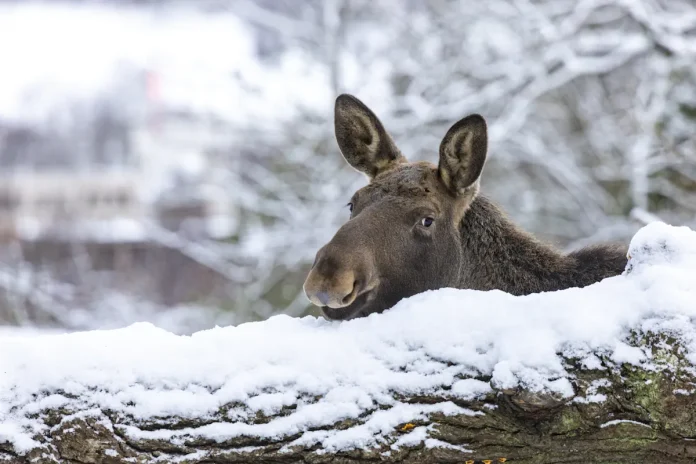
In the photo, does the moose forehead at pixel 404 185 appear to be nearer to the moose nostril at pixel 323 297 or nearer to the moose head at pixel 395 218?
the moose head at pixel 395 218

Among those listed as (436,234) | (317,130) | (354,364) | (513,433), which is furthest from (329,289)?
(317,130)

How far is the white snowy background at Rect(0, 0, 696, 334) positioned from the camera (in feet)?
30.2

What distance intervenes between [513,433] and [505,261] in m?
1.74

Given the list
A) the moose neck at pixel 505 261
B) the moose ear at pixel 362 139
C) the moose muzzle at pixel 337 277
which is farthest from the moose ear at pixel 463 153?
the moose muzzle at pixel 337 277

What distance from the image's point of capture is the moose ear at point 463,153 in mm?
3844

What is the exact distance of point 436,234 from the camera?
3.88 metres

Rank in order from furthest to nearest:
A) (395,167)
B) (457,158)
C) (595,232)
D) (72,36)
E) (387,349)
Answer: (72,36)
(595,232)
(395,167)
(457,158)
(387,349)

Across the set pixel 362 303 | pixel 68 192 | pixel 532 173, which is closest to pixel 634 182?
pixel 532 173

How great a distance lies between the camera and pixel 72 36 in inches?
833

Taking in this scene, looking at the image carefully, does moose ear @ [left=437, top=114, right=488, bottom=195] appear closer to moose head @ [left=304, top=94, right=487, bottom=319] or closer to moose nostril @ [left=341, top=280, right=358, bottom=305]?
moose head @ [left=304, top=94, right=487, bottom=319]

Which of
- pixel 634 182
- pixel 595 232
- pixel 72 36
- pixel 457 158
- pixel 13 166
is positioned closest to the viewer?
pixel 457 158

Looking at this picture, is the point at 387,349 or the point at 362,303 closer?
the point at 387,349

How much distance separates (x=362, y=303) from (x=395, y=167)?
3.46 feet

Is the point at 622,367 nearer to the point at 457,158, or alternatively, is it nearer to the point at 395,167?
the point at 457,158
